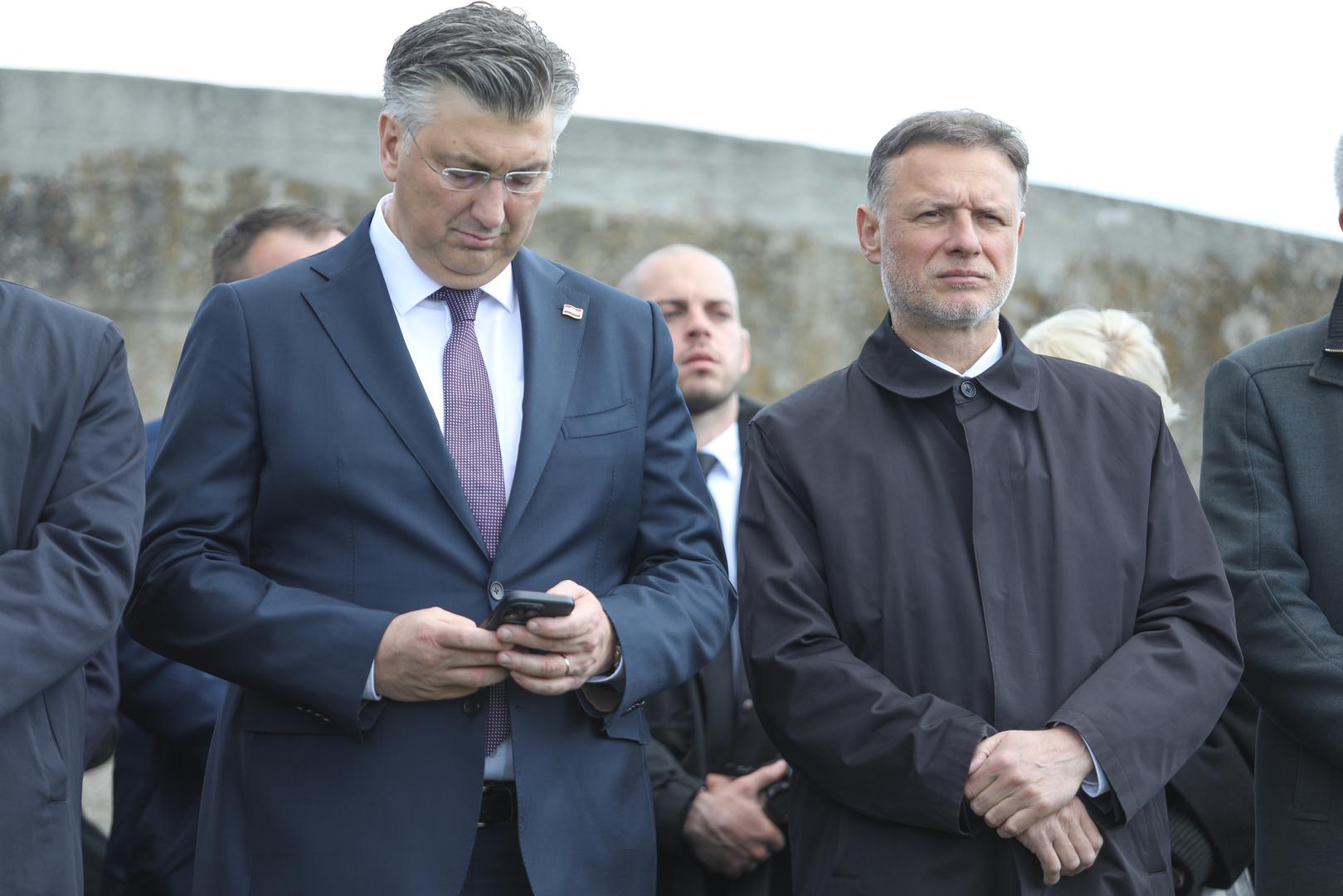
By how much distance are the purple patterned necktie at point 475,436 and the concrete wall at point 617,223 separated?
4292mm

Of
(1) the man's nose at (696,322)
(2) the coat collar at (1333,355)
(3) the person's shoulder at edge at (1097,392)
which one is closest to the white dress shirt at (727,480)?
(1) the man's nose at (696,322)

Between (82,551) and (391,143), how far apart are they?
94 centimetres

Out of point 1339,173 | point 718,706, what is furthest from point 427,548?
point 1339,173

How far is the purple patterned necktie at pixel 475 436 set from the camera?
267cm

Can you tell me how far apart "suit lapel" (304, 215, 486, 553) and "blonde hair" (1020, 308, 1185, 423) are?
198 cm

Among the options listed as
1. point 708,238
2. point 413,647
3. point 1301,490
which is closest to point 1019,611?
point 1301,490

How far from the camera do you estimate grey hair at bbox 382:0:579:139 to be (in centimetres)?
269

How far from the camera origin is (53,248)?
6.60m

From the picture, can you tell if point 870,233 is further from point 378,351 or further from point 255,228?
point 255,228

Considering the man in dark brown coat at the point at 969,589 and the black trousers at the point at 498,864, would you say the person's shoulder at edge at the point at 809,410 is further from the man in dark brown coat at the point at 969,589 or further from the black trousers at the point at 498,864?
the black trousers at the point at 498,864

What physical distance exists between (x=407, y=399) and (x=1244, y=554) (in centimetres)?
180

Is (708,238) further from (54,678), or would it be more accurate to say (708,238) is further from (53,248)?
(54,678)

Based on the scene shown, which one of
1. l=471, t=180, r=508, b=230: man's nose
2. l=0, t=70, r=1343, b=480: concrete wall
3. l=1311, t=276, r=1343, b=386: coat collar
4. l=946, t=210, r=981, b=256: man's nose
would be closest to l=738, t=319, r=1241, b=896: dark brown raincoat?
l=946, t=210, r=981, b=256: man's nose

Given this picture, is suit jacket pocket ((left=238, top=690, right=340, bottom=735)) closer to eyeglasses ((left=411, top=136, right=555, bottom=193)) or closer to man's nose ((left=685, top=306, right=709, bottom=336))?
eyeglasses ((left=411, top=136, right=555, bottom=193))
